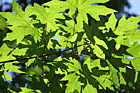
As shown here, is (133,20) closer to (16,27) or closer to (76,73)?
(76,73)

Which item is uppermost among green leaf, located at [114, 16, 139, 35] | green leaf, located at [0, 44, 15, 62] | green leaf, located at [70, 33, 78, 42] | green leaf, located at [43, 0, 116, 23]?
green leaf, located at [43, 0, 116, 23]

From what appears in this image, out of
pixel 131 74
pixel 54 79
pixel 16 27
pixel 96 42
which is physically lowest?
pixel 54 79

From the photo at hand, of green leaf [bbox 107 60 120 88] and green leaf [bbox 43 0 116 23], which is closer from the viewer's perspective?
green leaf [bbox 43 0 116 23]

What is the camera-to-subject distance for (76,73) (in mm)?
1355

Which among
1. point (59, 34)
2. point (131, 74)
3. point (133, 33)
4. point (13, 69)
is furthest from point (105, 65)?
point (13, 69)

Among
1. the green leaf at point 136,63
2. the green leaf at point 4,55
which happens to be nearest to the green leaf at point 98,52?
the green leaf at point 136,63

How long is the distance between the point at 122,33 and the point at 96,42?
0.78 feet

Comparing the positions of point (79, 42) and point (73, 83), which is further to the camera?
point (79, 42)

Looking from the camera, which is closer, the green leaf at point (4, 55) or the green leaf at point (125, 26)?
the green leaf at point (125, 26)

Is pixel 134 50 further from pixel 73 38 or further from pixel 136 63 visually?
pixel 73 38

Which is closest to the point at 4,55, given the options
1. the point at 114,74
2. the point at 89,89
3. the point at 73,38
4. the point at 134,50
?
the point at 73,38

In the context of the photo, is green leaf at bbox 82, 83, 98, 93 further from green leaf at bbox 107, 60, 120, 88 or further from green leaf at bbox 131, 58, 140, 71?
green leaf at bbox 131, 58, 140, 71

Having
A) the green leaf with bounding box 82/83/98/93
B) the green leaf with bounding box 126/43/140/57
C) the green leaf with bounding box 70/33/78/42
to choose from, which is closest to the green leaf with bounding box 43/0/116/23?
the green leaf with bounding box 70/33/78/42

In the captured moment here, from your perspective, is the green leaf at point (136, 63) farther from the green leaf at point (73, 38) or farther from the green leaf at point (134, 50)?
the green leaf at point (73, 38)
